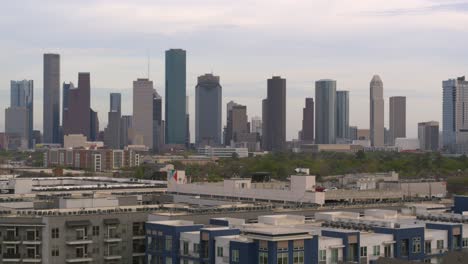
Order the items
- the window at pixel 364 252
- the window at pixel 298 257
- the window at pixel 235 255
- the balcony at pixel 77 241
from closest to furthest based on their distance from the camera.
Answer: the window at pixel 298 257, the window at pixel 235 255, the window at pixel 364 252, the balcony at pixel 77 241

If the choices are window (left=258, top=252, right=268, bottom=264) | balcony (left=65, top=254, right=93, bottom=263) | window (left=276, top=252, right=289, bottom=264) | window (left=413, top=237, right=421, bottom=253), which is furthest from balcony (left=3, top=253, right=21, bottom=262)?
window (left=413, top=237, right=421, bottom=253)

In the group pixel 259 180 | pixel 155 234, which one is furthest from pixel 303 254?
pixel 259 180

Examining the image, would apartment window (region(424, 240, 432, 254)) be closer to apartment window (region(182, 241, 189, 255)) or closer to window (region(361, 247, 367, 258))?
window (region(361, 247, 367, 258))

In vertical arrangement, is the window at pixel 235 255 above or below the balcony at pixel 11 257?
above

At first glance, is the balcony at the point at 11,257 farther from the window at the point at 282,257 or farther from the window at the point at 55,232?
the window at the point at 282,257

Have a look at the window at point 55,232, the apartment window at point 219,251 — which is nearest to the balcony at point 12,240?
the window at point 55,232

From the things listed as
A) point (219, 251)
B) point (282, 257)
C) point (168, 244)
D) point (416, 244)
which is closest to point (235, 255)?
point (219, 251)

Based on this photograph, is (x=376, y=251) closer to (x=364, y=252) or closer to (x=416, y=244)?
(x=364, y=252)
